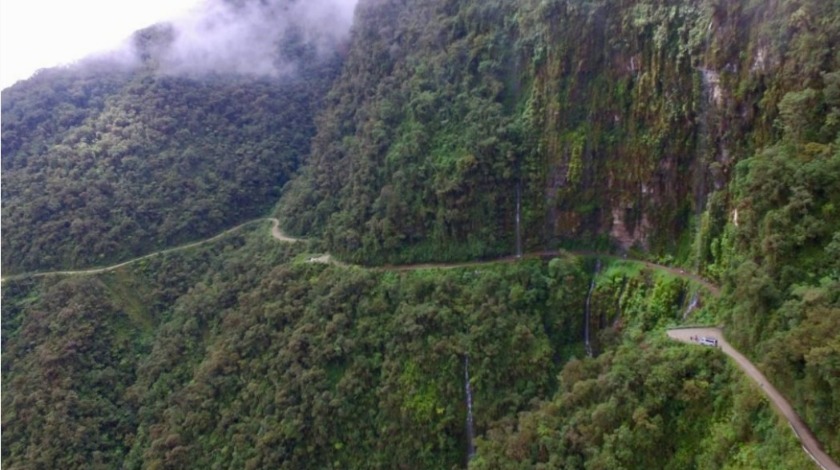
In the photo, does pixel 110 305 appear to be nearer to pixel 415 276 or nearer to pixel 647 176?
pixel 415 276

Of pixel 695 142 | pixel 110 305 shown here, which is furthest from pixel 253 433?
pixel 695 142

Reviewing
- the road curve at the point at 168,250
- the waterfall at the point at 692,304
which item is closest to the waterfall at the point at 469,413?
the waterfall at the point at 692,304

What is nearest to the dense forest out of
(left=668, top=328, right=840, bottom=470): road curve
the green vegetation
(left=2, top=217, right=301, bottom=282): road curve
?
the green vegetation

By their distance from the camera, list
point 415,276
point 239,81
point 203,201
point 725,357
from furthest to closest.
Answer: point 239,81
point 203,201
point 415,276
point 725,357

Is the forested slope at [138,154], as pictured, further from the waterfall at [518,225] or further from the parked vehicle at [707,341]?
the parked vehicle at [707,341]

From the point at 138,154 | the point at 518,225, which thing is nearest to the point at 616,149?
the point at 518,225

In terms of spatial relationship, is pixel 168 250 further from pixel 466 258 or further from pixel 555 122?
pixel 555 122
